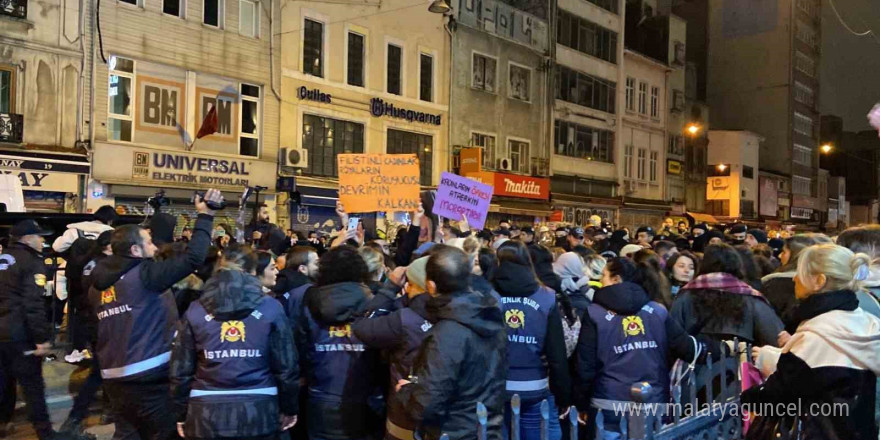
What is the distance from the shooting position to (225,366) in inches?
174

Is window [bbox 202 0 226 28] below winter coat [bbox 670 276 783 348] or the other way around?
the other way around

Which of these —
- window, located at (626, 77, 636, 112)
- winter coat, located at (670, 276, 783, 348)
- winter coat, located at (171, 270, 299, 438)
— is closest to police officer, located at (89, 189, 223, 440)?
winter coat, located at (171, 270, 299, 438)

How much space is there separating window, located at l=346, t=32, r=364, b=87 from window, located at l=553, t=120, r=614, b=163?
35.7 ft

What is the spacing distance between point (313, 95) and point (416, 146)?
16.0ft

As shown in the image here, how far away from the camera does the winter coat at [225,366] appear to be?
174 inches

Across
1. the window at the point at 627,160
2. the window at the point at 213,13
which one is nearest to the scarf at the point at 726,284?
the window at the point at 213,13

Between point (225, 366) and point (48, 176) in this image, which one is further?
point (48, 176)

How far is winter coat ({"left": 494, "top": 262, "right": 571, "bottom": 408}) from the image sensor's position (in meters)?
5.06

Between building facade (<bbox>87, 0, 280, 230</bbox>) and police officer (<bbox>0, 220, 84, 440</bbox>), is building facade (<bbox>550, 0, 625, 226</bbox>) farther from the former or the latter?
police officer (<bbox>0, 220, 84, 440</bbox>)

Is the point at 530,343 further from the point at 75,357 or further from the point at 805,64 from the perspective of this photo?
the point at 805,64

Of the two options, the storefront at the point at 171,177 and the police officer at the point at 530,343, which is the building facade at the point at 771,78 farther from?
the police officer at the point at 530,343

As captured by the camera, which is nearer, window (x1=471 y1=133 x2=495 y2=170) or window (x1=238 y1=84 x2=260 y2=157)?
window (x1=238 y1=84 x2=260 y2=157)

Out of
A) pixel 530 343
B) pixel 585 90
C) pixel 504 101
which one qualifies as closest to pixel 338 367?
pixel 530 343

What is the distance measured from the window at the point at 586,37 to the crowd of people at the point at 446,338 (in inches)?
1116
